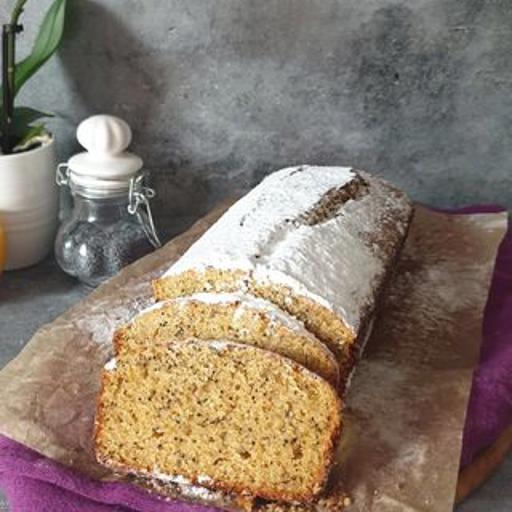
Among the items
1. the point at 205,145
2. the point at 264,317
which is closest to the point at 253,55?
the point at 205,145

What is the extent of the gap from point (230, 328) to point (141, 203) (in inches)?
24.9

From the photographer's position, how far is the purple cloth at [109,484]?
123 centimetres

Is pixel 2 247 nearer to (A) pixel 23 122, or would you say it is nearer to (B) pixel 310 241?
(A) pixel 23 122

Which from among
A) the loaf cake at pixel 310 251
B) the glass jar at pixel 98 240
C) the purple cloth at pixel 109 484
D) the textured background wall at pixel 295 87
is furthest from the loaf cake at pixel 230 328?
the textured background wall at pixel 295 87

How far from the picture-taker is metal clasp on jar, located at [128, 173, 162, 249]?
1.78 meters

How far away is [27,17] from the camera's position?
75.9 inches

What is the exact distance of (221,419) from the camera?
4.10 ft

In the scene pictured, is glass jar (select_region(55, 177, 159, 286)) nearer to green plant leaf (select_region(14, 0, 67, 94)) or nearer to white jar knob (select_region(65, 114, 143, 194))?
white jar knob (select_region(65, 114, 143, 194))

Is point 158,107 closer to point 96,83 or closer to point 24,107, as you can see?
point 96,83

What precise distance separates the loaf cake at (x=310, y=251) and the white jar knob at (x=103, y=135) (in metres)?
0.24

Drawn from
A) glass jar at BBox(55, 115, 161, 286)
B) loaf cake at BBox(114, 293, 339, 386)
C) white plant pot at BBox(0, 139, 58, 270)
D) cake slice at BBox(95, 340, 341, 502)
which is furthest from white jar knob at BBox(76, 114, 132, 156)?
cake slice at BBox(95, 340, 341, 502)

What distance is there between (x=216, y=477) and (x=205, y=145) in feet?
2.99

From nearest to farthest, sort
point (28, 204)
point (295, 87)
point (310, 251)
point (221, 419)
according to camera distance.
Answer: point (221, 419) → point (310, 251) → point (28, 204) → point (295, 87)

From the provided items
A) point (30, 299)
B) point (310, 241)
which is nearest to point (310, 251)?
point (310, 241)
